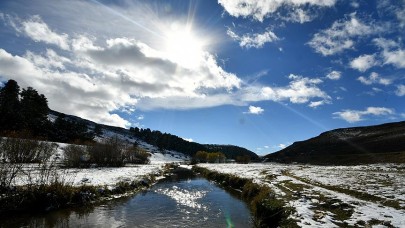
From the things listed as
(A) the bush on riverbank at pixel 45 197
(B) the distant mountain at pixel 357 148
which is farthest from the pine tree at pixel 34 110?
(B) the distant mountain at pixel 357 148

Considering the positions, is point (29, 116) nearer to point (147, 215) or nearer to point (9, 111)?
point (9, 111)

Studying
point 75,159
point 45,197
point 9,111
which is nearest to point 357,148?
point 75,159

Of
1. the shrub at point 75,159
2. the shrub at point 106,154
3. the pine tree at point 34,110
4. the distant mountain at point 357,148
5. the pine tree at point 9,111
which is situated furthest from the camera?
the pine tree at point 34,110

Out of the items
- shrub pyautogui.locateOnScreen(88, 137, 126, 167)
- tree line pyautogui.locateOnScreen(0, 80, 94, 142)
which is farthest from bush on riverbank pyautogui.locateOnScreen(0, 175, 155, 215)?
tree line pyautogui.locateOnScreen(0, 80, 94, 142)

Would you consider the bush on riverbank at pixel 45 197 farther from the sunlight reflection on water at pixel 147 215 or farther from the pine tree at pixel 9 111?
the pine tree at pixel 9 111

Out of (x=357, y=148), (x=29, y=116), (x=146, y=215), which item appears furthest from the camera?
(x=357, y=148)

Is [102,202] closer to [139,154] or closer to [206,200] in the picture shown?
[206,200]

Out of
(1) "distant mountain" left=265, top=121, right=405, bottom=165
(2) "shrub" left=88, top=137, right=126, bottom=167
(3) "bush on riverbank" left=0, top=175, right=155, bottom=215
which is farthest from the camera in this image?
(1) "distant mountain" left=265, top=121, right=405, bottom=165

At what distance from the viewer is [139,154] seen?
138 meters

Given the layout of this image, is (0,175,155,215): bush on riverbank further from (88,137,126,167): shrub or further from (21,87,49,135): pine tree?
(21,87,49,135): pine tree

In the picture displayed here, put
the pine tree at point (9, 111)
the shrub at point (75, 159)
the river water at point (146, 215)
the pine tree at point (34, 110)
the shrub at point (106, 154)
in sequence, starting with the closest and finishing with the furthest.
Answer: the river water at point (146, 215) → the shrub at point (75, 159) → the shrub at point (106, 154) → the pine tree at point (9, 111) → the pine tree at point (34, 110)

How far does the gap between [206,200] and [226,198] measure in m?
2.63

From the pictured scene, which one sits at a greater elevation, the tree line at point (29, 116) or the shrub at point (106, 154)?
the tree line at point (29, 116)

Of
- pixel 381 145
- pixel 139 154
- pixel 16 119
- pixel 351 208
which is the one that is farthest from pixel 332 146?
pixel 351 208
